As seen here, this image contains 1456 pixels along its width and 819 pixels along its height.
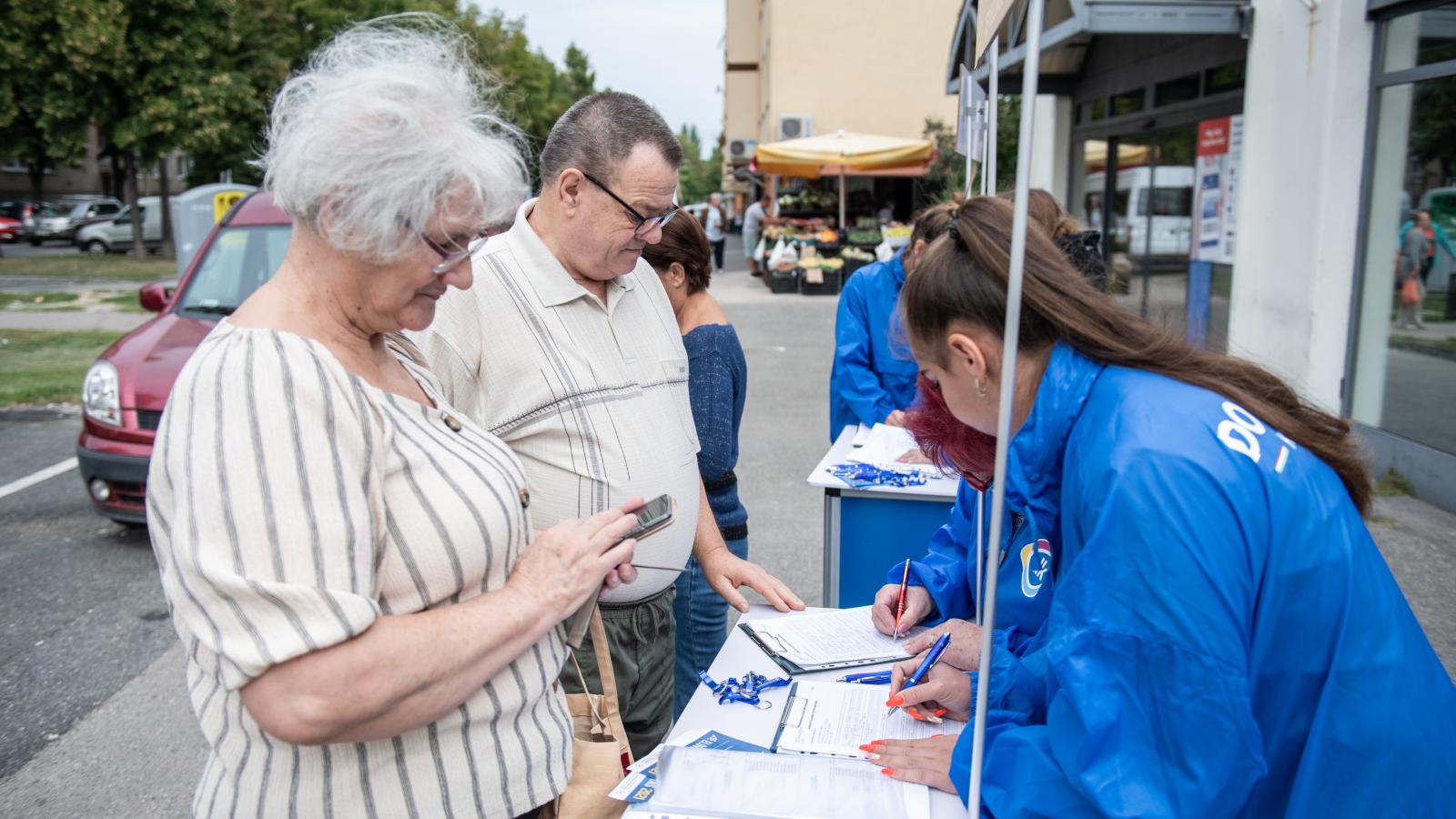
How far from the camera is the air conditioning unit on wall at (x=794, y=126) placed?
80.5 ft

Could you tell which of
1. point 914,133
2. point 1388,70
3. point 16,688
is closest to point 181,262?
point 16,688

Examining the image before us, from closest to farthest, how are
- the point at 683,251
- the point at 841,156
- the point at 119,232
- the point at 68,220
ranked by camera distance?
1. the point at 683,251
2. the point at 841,156
3. the point at 119,232
4. the point at 68,220

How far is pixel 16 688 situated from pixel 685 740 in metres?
3.34

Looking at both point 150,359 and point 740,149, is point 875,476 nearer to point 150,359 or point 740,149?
point 150,359

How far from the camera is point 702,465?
3.04m

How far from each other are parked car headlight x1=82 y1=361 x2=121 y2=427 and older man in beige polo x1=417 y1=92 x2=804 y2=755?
403 centimetres

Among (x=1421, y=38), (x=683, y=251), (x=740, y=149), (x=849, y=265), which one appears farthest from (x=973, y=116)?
(x=740, y=149)

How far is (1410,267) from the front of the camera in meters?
6.05

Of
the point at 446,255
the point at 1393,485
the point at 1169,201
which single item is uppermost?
the point at 1169,201

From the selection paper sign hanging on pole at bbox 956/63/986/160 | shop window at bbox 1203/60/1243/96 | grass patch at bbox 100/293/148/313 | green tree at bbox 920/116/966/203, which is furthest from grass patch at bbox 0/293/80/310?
paper sign hanging on pole at bbox 956/63/986/160

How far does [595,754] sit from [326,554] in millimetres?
672

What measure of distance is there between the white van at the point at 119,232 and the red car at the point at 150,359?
27043 mm

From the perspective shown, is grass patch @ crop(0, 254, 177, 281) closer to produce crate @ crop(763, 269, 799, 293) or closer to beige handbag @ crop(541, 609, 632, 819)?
produce crate @ crop(763, 269, 799, 293)

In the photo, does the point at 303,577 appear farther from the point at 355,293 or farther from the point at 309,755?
the point at 355,293
